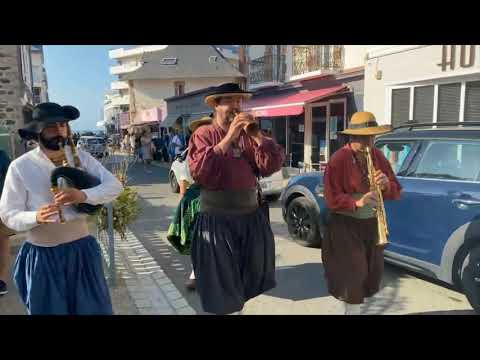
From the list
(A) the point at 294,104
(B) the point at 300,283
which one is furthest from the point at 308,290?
(A) the point at 294,104

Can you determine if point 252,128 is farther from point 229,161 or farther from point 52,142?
point 52,142

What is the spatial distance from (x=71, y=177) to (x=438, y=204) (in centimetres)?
303

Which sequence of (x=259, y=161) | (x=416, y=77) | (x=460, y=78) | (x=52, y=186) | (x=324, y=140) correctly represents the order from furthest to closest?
(x=324, y=140) → (x=416, y=77) → (x=460, y=78) → (x=259, y=161) → (x=52, y=186)

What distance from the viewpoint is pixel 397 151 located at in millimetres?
4332

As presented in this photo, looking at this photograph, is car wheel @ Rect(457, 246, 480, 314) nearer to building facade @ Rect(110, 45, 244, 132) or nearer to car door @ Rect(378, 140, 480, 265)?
car door @ Rect(378, 140, 480, 265)

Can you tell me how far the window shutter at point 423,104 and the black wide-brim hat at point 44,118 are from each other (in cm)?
868

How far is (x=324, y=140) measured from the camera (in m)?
12.9

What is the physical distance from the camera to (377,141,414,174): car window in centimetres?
414

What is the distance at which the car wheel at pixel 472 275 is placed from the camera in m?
3.17

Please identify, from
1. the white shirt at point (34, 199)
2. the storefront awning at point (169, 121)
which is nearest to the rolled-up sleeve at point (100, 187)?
the white shirt at point (34, 199)

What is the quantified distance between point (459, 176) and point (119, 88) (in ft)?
229
